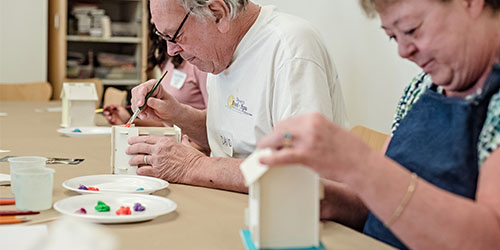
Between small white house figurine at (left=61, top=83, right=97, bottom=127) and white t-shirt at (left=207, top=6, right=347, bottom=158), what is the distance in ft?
3.25

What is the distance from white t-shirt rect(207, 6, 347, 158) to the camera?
159cm

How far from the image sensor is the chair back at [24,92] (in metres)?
4.41

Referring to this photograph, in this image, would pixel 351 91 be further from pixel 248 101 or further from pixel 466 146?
pixel 466 146

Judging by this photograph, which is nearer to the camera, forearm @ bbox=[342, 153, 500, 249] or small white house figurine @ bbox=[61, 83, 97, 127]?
forearm @ bbox=[342, 153, 500, 249]

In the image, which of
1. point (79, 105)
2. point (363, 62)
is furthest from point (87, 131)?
point (363, 62)

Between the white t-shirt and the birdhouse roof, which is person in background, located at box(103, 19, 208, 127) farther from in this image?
the white t-shirt

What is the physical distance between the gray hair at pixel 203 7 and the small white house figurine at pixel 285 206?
86 cm

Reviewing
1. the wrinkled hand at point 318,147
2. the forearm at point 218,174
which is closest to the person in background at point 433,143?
the wrinkled hand at point 318,147

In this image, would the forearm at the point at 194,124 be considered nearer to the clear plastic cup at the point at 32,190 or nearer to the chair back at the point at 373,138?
the chair back at the point at 373,138

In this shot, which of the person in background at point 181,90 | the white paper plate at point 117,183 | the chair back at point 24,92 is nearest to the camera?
the white paper plate at point 117,183

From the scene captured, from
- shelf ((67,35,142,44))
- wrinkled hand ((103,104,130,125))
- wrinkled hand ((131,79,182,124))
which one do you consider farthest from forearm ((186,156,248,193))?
shelf ((67,35,142,44))

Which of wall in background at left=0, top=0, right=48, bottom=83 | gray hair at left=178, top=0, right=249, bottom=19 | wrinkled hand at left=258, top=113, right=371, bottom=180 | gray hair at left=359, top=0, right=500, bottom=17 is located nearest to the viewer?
wrinkled hand at left=258, top=113, right=371, bottom=180

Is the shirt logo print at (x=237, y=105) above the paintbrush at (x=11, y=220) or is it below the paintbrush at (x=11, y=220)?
above

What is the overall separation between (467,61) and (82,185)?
91cm
